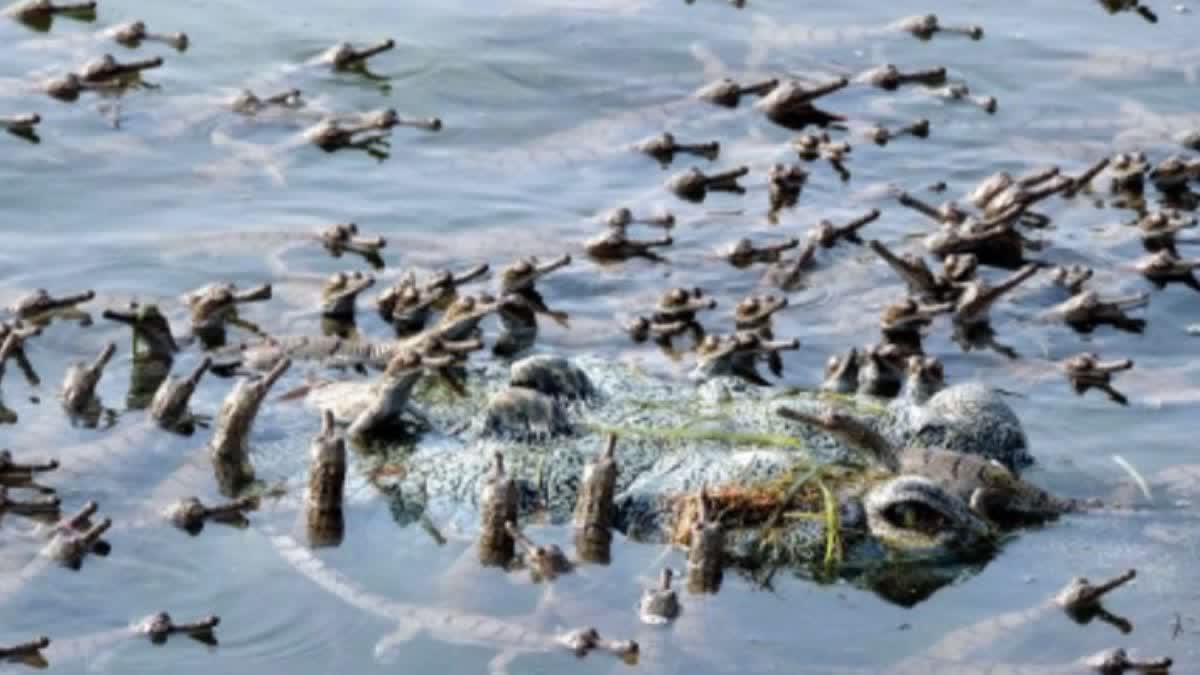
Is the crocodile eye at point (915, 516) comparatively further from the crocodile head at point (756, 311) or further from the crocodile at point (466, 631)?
the crocodile head at point (756, 311)

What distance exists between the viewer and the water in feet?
36.5

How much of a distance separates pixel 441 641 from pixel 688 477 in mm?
1360

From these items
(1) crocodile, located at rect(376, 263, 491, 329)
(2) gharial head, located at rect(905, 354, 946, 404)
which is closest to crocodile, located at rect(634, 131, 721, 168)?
(1) crocodile, located at rect(376, 263, 491, 329)

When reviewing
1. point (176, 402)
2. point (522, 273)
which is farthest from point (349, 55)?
point (176, 402)

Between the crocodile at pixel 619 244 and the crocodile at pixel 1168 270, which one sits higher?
the crocodile at pixel 1168 270

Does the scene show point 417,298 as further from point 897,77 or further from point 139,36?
point 897,77

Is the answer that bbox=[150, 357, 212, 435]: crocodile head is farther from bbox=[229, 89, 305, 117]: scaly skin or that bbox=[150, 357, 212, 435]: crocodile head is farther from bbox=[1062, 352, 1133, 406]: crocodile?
bbox=[229, 89, 305, 117]: scaly skin

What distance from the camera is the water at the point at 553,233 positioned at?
1112 centimetres

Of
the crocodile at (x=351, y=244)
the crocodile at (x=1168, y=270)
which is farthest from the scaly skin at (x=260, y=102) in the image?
the crocodile at (x=1168, y=270)

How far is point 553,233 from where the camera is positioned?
1570 centimetres

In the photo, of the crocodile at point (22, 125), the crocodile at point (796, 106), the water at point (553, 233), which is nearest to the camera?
the water at point (553, 233)

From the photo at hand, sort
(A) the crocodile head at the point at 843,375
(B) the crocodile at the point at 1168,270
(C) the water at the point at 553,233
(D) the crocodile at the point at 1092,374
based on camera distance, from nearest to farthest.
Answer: (C) the water at the point at 553,233
(A) the crocodile head at the point at 843,375
(D) the crocodile at the point at 1092,374
(B) the crocodile at the point at 1168,270

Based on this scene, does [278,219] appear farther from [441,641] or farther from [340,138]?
[441,641]

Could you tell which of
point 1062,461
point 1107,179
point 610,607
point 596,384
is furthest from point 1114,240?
point 610,607
